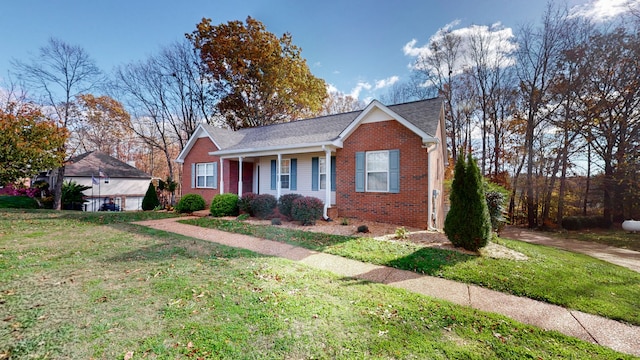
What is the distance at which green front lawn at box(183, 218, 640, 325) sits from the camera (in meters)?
4.12

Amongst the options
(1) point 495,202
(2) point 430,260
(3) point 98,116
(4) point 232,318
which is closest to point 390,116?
(1) point 495,202

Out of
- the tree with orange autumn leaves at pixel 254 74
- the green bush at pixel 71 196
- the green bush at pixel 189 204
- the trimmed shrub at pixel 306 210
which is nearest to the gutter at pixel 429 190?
the trimmed shrub at pixel 306 210

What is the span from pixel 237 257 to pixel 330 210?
5872 millimetres

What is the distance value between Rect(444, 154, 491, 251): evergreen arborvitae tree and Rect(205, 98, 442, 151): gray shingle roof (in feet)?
11.4

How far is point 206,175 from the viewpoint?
16234 mm

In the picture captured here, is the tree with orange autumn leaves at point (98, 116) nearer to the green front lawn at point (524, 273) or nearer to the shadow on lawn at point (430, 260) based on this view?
the green front lawn at point (524, 273)

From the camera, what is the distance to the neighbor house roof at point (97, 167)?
76.5 ft

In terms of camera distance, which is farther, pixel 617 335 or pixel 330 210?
pixel 330 210

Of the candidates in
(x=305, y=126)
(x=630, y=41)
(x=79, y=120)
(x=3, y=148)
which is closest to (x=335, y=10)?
(x=305, y=126)

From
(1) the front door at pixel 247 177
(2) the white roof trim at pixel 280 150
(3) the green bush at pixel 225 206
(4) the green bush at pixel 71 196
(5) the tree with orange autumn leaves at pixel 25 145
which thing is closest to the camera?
(5) the tree with orange autumn leaves at pixel 25 145

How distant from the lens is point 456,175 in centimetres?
696

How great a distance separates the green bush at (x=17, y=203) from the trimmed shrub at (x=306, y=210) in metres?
20.4

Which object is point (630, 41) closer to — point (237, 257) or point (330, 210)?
point (330, 210)

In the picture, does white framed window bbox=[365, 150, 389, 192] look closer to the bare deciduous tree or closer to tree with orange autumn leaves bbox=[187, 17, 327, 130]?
tree with orange autumn leaves bbox=[187, 17, 327, 130]
